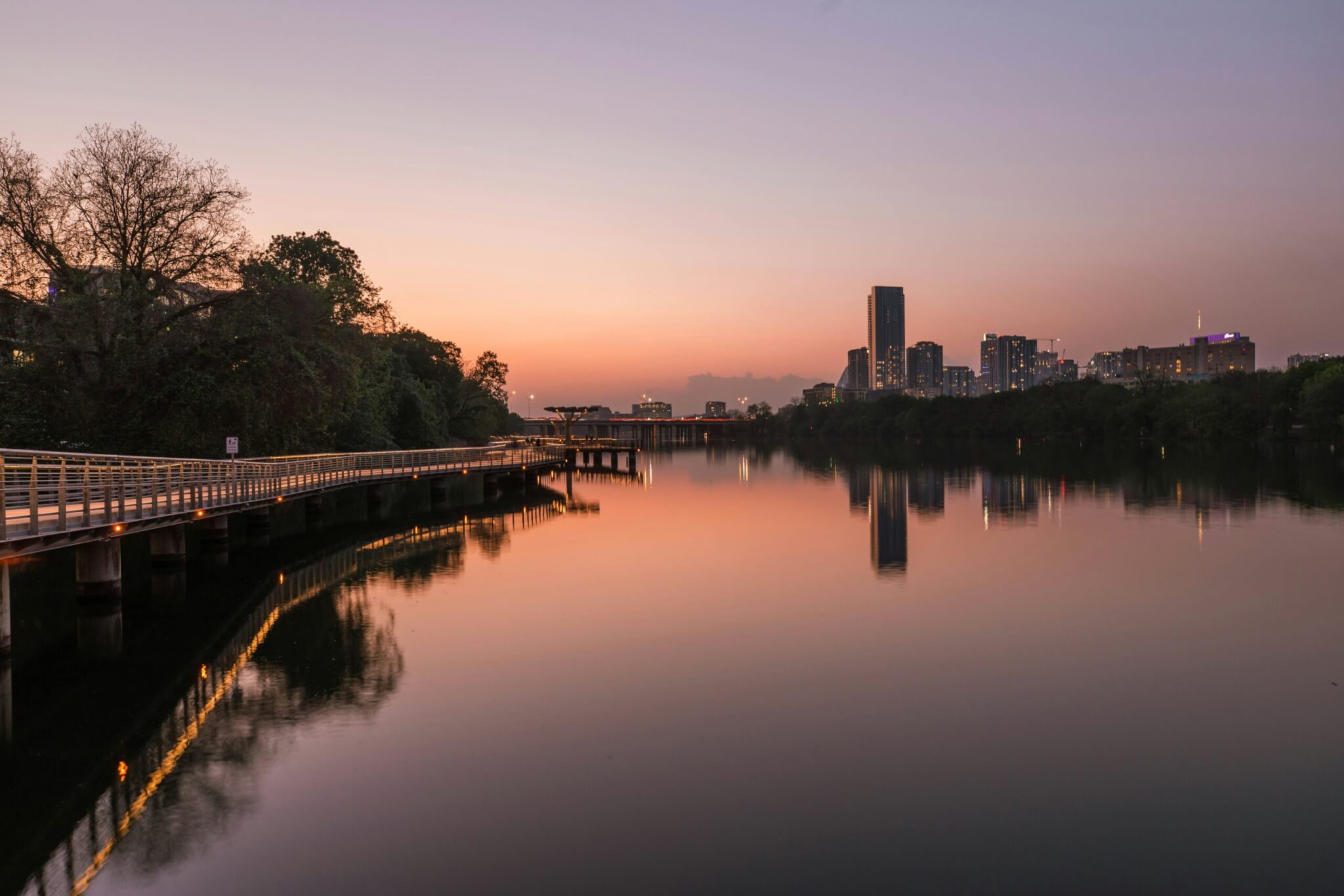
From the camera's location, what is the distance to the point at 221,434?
30609mm

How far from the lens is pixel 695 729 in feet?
Answer: 44.3

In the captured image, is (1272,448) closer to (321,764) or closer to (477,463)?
(477,463)

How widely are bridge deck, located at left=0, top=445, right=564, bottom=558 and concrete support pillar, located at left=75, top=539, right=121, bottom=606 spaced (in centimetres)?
100

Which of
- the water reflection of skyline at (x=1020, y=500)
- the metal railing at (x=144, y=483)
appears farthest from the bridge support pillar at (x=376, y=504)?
the water reflection of skyline at (x=1020, y=500)

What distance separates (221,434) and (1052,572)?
26.2 m

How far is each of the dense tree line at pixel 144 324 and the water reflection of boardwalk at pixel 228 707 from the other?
672 centimetres

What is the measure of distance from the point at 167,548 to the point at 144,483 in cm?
412

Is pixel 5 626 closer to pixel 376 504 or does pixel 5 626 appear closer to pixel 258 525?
pixel 258 525

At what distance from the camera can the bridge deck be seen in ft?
50.8

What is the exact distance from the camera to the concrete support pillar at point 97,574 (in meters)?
20.2

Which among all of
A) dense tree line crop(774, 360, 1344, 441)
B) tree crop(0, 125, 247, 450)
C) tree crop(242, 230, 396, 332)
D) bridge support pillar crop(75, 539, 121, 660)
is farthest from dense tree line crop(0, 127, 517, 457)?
dense tree line crop(774, 360, 1344, 441)

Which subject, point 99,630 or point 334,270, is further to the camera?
point 334,270

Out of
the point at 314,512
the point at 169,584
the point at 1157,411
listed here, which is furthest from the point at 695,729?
the point at 1157,411

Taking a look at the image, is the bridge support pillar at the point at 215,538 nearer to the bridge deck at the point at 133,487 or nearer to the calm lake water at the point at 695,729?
the calm lake water at the point at 695,729
